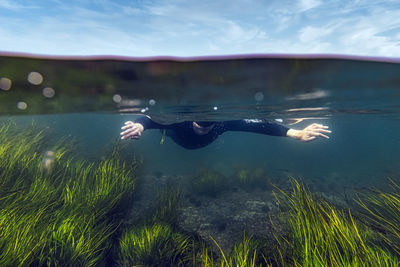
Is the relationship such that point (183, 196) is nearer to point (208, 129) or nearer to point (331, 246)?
point (208, 129)

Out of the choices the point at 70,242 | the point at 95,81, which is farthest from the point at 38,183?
the point at 95,81

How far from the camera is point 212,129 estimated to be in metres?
8.47

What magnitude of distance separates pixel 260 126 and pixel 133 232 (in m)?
5.59

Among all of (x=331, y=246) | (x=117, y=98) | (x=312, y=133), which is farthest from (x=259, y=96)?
(x=331, y=246)

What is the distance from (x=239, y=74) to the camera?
22.3 ft

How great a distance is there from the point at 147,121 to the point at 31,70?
3.81 meters

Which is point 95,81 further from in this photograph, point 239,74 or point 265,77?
point 265,77

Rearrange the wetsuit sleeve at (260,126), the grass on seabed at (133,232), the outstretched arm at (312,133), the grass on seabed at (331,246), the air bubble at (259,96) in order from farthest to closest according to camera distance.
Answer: the air bubble at (259,96), the wetsuit sleeve at (260,126), the outstretched arm at (312,133), the grass on seabed at (133,232), the grass on seabed at (331,246)

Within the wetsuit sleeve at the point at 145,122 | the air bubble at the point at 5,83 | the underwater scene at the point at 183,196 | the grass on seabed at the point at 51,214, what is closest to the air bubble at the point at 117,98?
the underwater scene at the point at 183,196

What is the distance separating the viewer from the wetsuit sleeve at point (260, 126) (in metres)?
7.23

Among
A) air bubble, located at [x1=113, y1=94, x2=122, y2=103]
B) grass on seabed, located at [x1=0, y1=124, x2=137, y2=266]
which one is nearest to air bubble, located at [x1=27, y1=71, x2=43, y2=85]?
grass on seabed, located at [x1=0, y1=124, x2=137, y2=266]

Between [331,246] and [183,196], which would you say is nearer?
[331,246]

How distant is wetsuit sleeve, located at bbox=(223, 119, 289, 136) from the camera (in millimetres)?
7230

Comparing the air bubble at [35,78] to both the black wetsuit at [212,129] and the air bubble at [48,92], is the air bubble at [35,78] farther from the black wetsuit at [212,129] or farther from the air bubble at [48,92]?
the black wetsuit at [212,129]
